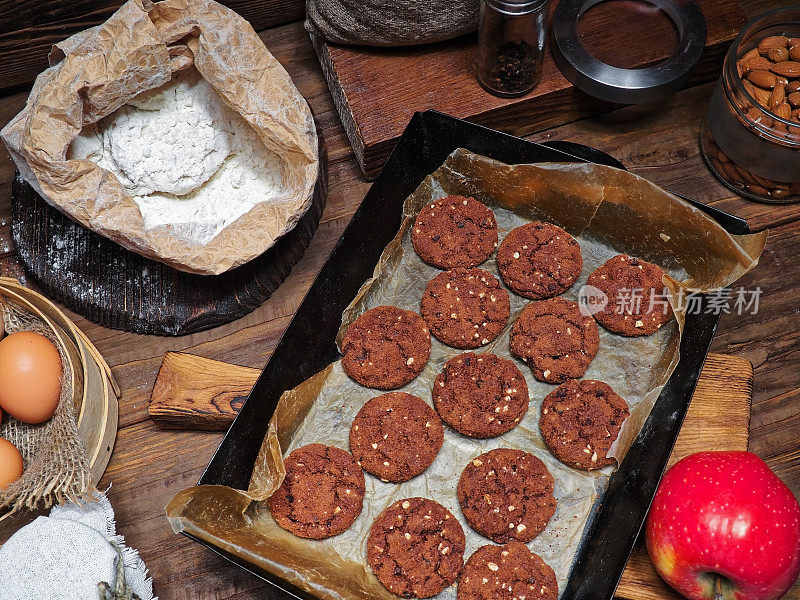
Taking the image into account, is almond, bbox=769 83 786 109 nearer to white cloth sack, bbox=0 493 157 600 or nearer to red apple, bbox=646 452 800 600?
red apple, bbox=646 452 800 600

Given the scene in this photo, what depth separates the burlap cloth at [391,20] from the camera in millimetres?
1808

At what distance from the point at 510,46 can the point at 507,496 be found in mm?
1018

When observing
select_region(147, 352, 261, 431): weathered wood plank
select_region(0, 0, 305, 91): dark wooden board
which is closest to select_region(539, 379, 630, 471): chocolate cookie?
select_region(147, 352, 261, 431): weathered wood plank

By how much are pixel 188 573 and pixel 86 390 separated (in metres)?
0.45

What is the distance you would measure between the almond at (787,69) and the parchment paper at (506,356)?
42 centimetres

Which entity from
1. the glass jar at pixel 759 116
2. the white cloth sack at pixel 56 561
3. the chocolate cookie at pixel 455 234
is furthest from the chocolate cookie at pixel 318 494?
the glass jar at pixel 759 116

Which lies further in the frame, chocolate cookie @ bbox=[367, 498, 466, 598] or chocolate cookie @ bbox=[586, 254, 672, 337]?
chocolate cookie @ bbox=[586, 254, 672, 337]

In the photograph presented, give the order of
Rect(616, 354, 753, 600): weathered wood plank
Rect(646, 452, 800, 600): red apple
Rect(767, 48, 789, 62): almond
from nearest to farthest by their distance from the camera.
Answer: Rect(646, 452, 800, 600): red apple → Rect(616, 354, 753, 600): weathered wood plank → Rect(767, 48, 789, 62): almond

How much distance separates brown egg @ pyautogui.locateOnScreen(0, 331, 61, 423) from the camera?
62.5 inches

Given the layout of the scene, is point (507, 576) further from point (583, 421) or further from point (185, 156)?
point (185, 156)

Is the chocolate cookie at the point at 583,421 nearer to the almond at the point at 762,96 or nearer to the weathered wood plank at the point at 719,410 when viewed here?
the weathered wood plank at the point at 719,410

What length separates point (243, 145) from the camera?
185cm

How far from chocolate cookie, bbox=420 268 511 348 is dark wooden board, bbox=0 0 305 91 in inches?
35.6

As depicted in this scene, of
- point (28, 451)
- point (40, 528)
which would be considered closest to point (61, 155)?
point (28, 451)
